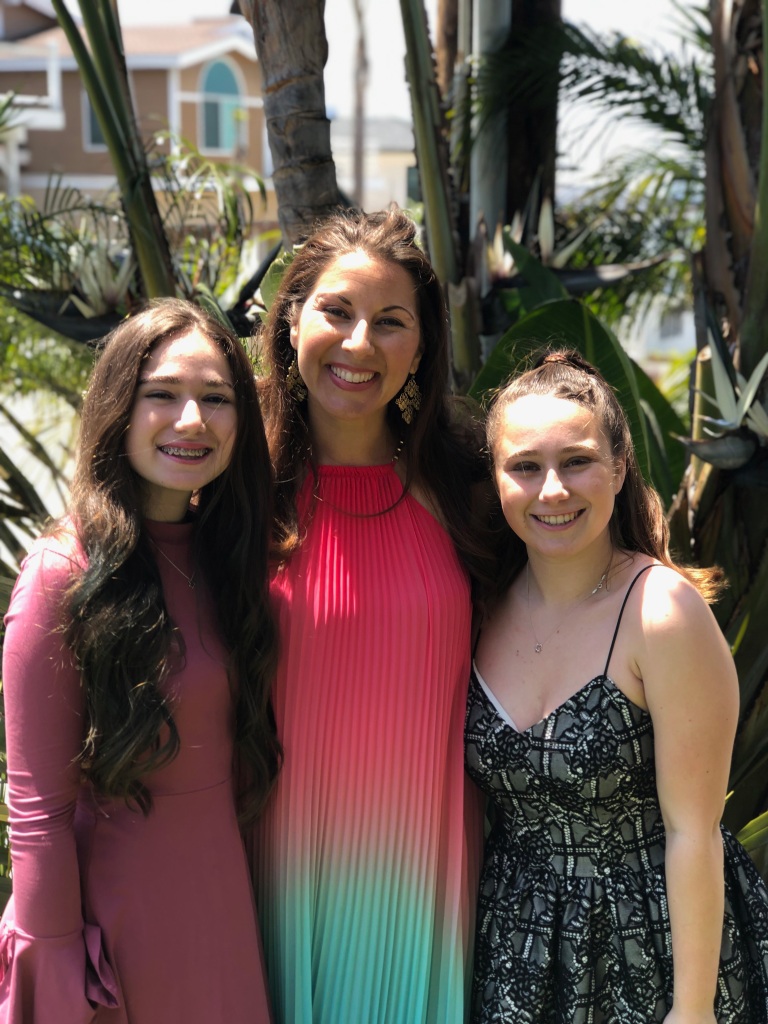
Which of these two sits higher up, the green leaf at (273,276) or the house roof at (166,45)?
→ the house roof at (166,45)

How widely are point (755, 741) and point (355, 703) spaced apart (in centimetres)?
124

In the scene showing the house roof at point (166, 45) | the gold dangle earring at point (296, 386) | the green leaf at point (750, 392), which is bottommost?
the green leaf at point (750, 392)

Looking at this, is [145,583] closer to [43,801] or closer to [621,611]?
[43,801]

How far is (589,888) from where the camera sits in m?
1.85

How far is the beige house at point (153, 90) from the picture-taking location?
2014 centimetres

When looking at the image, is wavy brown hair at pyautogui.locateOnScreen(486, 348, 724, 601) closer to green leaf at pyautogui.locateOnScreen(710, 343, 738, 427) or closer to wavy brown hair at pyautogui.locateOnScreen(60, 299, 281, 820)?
wavy brown hair at pyautogui.locateOnScreen(60, 299, 281, 820)

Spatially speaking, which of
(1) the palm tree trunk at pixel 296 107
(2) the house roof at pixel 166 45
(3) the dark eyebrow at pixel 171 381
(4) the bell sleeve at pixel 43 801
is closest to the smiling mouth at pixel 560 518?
(3) the dark eyebrow at pixel 171 381

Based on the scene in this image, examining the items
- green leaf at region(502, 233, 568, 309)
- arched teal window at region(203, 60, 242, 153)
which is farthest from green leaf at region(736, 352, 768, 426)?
arched teal window at region(203, 60, 242, 153)

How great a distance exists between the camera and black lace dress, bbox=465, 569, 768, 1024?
5.92 ft

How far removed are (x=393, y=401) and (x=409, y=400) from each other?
2.0 inches

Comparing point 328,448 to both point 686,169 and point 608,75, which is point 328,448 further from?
point 686,169

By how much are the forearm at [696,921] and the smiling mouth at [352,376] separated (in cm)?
99

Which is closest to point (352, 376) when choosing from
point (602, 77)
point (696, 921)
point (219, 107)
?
point (696, 921)

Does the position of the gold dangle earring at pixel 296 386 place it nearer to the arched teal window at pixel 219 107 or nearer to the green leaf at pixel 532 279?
the green leaf at pixel 532 279
